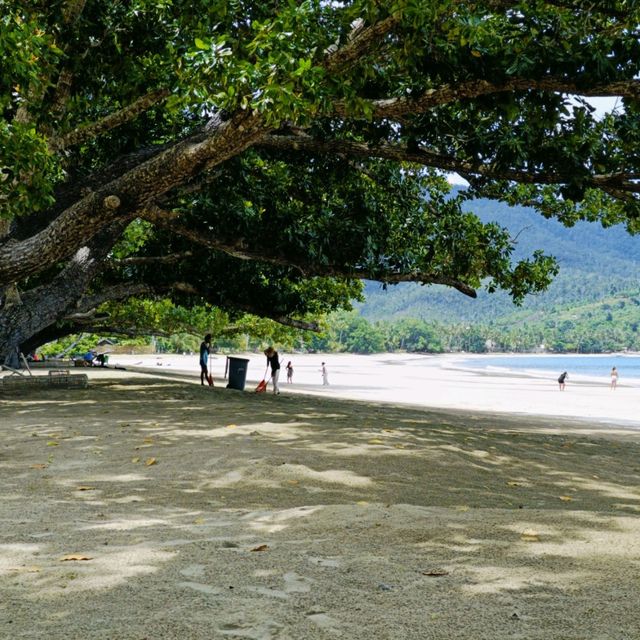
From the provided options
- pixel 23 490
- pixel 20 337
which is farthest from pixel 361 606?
pixel 20 337

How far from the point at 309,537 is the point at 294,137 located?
748cm

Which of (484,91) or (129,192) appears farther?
(129,192)

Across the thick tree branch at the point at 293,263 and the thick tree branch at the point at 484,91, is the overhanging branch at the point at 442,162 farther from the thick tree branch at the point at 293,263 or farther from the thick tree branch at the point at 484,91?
the thick tree branch at the point at 293,263

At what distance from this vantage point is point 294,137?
35.2 feet

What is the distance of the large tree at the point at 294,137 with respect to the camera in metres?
7.20

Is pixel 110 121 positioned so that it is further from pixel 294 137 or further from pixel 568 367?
pixel 568 367

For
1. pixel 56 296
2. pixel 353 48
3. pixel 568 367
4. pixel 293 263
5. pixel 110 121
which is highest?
pixel 110 121

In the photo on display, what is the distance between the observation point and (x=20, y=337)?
1367 cm

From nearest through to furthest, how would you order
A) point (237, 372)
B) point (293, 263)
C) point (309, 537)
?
1. point (309, 537)
2. point (293, 263)
3. point (237, 372)

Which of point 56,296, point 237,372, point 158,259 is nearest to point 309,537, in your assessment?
point 56,296

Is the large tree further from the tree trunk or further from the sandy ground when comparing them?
the sandy ground

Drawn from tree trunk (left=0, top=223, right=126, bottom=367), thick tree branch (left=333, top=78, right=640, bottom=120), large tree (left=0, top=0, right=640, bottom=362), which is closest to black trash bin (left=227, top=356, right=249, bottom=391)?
large tree (left=0, top=0, right=640, bottom=362)

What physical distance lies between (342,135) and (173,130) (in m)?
4.83

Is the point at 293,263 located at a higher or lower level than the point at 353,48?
lower
